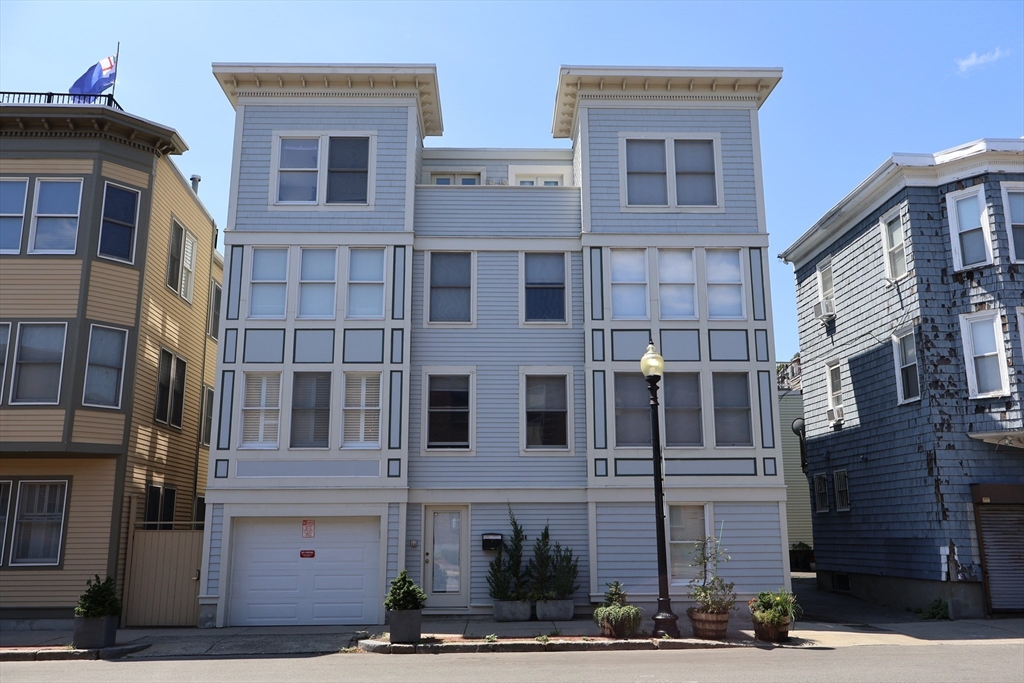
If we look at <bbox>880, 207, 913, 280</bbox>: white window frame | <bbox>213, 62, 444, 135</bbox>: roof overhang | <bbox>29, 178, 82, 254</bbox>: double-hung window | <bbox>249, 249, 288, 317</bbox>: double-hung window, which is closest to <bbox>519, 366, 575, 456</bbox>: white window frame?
<bbox>249, 249, 288, 317</bbox>: double-hung window

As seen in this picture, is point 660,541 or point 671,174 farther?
point 671,174

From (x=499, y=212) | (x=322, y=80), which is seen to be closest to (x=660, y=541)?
(x=499, y=212)

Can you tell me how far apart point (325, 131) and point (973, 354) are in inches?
636

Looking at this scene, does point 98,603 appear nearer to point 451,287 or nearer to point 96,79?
point 451,287

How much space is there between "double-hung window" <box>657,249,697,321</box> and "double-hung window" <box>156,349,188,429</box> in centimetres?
1268

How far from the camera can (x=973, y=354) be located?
20328 millimetres

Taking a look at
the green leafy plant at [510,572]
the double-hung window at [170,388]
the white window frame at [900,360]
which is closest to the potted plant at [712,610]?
the green leafy plant at [510,572]

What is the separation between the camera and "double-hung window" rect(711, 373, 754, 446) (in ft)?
66.3

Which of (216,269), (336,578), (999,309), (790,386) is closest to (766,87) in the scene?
(999,309)

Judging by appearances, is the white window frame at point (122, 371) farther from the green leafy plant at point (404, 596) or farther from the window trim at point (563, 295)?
the window trim at point (563, 295)

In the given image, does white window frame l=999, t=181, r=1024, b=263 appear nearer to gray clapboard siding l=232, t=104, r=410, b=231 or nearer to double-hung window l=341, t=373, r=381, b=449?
gray clapboard siding l=232, t=104, r=410, b=231

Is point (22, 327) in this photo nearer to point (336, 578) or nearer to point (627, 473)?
point (336, 578)

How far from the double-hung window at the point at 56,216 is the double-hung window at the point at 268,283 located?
4.11 meters

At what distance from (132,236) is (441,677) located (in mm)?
13856
